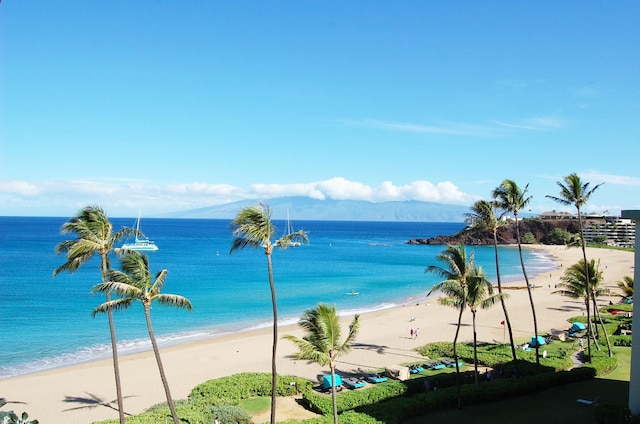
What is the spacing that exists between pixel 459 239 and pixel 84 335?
13148 cm

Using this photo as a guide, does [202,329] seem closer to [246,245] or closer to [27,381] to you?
[27,381]

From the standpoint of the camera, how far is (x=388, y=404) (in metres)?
18.1

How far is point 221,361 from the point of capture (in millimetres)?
31547

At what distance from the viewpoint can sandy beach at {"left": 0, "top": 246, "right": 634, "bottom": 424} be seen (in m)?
23.8

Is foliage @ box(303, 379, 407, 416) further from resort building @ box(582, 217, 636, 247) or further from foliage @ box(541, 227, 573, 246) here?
resort building @ box(582, 217, 636, 247)

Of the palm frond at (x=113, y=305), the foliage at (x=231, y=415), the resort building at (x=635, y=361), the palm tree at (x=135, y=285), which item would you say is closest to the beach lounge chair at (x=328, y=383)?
the foliage at (x=231, y=415)

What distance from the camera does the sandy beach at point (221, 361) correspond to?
2380 cm

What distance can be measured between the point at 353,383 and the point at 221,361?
11.2 meters

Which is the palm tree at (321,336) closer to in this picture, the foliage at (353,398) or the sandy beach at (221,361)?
the foliage at (353,398)

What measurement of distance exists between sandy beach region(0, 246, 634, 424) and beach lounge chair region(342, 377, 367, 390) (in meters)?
2.86

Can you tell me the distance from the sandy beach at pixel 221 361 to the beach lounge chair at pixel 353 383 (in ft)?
9.38

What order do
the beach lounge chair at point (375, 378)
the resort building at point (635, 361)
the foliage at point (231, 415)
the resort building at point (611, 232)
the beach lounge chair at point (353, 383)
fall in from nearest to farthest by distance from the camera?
the resort building at point (635, 361)
the foliage at point (231, 415)
the beach lounge chair at point (353, 383)
the beach lounge chair at point (375, 378)
the resort building at point (611, 232)

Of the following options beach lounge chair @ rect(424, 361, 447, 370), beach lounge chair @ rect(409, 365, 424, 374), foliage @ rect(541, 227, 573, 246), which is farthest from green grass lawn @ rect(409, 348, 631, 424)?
foliage @ rect(541, 227, 573, 246)

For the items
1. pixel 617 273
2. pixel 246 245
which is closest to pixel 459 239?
pixel 617 273
